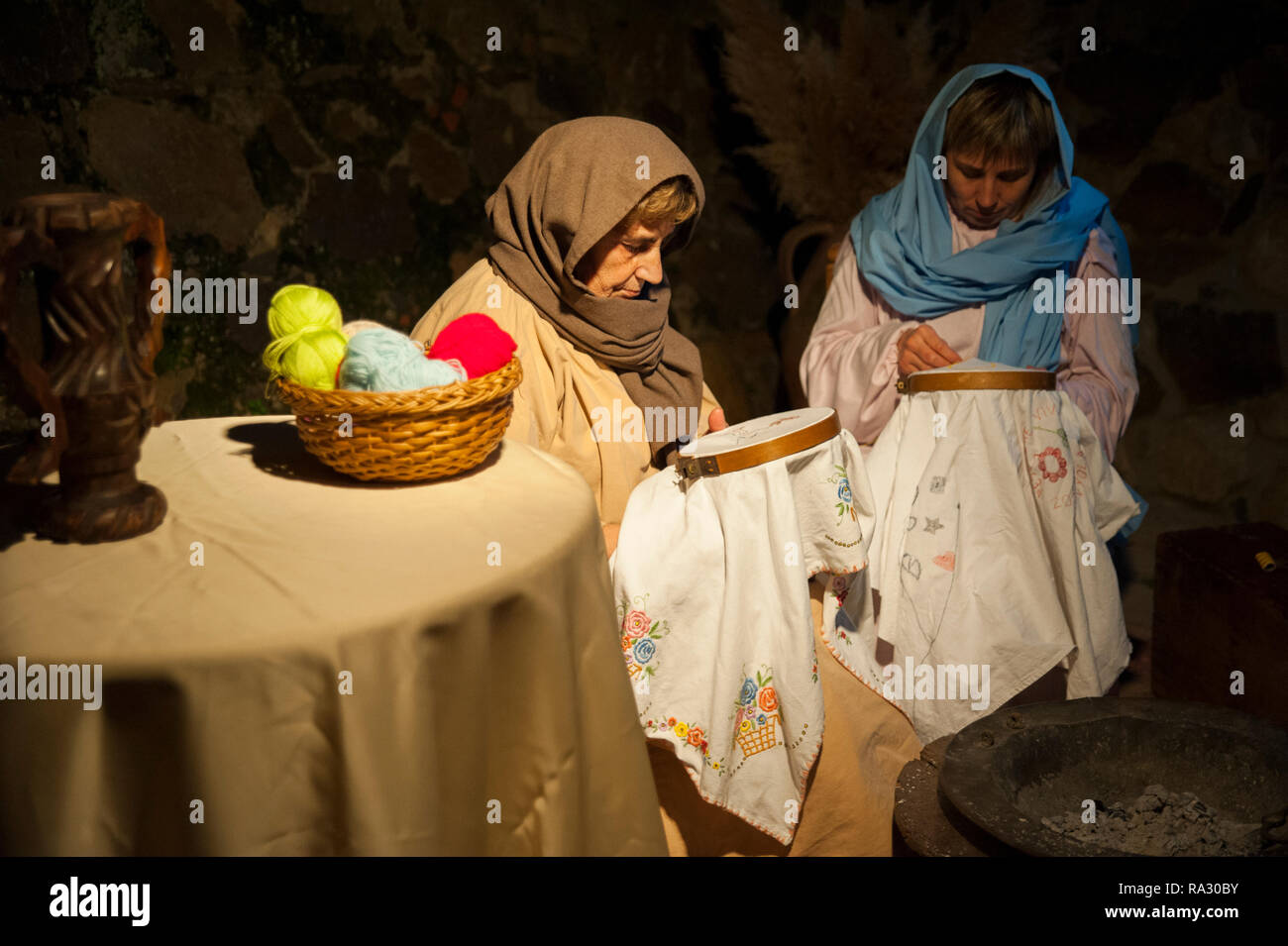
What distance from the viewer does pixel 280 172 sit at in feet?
9.07

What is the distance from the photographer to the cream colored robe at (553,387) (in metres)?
2.11

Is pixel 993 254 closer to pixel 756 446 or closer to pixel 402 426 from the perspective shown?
pixel 756 446

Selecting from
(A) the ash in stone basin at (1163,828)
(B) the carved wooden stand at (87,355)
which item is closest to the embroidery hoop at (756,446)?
(A) the ash in stone basin at (1163,828)

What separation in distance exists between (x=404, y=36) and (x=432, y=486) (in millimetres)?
1998

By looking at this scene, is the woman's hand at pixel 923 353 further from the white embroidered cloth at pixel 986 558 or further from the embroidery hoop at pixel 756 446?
the embroidery hoop at pixel 756 446

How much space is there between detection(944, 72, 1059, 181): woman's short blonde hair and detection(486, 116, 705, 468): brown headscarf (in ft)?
2.17

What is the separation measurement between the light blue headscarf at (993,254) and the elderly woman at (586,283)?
60cm

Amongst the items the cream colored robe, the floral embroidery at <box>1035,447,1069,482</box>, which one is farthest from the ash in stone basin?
the cream colored robe

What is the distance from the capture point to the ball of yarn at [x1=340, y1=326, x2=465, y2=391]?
4.37ft

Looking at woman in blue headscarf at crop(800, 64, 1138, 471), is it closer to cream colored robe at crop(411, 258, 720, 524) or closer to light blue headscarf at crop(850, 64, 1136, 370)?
light blue headscarf at crop(850, 64, 1136, 370)

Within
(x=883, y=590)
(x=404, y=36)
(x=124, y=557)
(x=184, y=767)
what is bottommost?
(x=883, y=590)

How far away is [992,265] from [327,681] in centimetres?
188
